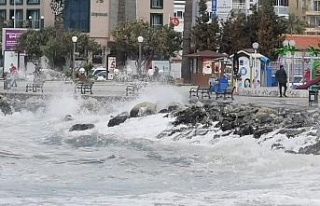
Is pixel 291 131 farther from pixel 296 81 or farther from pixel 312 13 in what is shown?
pixel 312 13

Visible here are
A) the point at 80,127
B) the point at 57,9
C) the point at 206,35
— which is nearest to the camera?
the point at 80,127

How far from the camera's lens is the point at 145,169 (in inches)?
801

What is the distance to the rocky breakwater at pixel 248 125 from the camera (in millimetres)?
23531

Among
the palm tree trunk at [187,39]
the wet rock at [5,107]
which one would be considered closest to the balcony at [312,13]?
the palm tree trunk at [187,39]

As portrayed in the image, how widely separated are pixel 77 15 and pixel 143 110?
59.0m

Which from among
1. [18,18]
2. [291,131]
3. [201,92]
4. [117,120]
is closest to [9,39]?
[201,92]

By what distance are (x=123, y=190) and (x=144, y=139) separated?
12105 mm

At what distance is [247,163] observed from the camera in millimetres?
21125

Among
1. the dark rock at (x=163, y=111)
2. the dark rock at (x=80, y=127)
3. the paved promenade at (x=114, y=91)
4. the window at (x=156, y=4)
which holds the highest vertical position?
the window at (x=156, y=4)

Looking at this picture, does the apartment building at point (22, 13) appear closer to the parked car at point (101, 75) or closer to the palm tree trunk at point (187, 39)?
the parked car at point (101, 75)

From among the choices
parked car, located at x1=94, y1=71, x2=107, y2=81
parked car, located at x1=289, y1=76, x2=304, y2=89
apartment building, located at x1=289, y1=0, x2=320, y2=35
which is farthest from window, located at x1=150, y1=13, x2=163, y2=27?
parked car, located at x1=289, y1=76, x2=304, y2=89

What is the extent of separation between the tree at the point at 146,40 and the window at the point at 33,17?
21.7m

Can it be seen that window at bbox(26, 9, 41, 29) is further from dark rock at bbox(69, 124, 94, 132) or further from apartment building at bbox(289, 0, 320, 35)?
dark rock at bbox(69, 124, 94, 132)

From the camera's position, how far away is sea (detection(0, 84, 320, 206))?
49.6 feet
